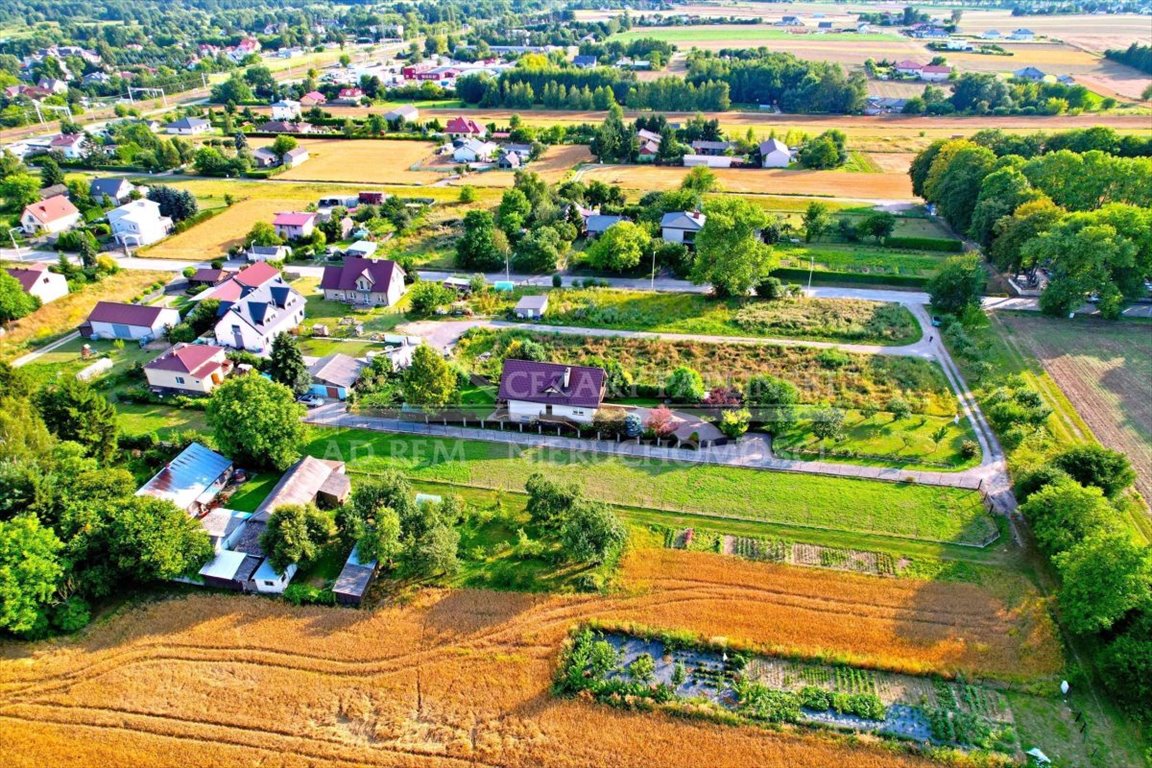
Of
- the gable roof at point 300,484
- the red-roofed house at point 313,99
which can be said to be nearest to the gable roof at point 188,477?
the gable roof at point 300,484

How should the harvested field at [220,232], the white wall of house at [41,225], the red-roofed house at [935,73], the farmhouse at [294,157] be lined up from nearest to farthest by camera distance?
the harvested field at [220,232], the white wall of house at [41,225], the farmhouse at [294,157], the red-roofed house at [935,73]

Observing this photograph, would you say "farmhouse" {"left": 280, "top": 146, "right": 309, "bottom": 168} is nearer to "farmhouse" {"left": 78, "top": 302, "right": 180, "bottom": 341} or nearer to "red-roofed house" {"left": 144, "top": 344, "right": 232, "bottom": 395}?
"farmhouse" {"left": 78, "top": 302, "right": 180, "bottom": 341}

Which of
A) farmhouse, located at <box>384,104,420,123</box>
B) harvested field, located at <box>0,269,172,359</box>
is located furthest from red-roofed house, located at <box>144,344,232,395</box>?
farmhouse, located at <box>384,104,420,123</box>

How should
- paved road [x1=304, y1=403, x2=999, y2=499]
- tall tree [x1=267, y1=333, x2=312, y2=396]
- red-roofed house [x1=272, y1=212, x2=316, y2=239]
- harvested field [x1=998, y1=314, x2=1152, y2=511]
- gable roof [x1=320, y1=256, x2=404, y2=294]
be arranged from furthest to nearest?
red-roofed house [x1=272, y1=212, x2=316, y2=239] → gable roof [x1=320, y1=256, x2=404, y2=294] → tall tree [x1=267, y1=333, x2=312, y2=396] → harvested field [x1=998, y1=314, x2=1152, y2=511] → paved road [x1=304, y1=403, x2=999, y2=499]

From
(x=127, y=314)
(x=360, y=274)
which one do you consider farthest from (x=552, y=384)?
(x=127, y=314)

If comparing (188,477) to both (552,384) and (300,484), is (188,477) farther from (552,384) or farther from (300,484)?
(552,384)

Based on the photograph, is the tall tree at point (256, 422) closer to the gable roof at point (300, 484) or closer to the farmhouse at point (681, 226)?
the gable roof at point (300, 484)
